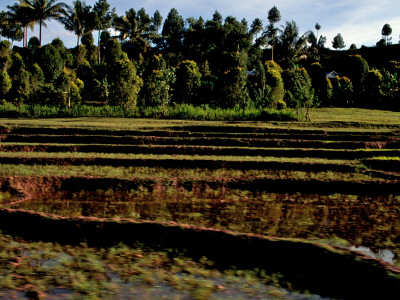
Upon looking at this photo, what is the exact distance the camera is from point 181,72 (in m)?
30.0

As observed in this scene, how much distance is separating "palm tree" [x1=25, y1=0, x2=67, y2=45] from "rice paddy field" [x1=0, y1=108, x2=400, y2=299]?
37.2 m

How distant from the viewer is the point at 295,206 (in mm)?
7371

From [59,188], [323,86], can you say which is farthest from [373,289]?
[323,86]

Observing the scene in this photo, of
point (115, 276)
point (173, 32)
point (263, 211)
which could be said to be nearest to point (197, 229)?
→ point (115, 276)

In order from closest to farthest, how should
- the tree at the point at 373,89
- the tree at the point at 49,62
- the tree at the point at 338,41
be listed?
1. the tree at the point at 373,89
2. the tree at the point at 49,62
3. the tree at the point at 338,41

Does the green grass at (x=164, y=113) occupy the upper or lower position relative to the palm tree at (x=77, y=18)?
lower

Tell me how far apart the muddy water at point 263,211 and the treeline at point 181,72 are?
16.4 meters

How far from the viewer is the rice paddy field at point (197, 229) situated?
3.94m

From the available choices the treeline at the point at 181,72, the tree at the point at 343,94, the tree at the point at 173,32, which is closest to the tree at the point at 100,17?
the treeline at the point at 181,72

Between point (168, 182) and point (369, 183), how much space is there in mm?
4274

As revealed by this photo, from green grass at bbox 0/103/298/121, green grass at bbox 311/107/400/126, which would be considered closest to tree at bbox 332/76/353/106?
green grass at bbox 311/107/400/126

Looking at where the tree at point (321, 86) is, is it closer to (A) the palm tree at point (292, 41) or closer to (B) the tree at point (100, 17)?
(A) the palm tree at point (292, 41)

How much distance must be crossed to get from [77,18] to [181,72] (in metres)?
19.7

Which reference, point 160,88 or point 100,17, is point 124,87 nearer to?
point 160,88
